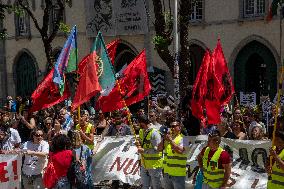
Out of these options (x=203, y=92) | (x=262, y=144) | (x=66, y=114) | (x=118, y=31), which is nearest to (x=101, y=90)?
→ (x=203, y=92)

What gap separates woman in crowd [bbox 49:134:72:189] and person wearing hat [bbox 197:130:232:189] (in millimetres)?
1998

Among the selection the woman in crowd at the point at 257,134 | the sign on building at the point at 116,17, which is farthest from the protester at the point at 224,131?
the sign on building at the point at 116,17

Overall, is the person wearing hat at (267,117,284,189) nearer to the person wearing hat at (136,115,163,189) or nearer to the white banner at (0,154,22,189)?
the person wearing hat at (136,115,163,189)

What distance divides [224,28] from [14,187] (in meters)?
15.4

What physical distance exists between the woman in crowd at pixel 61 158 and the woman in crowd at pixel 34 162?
1.54m

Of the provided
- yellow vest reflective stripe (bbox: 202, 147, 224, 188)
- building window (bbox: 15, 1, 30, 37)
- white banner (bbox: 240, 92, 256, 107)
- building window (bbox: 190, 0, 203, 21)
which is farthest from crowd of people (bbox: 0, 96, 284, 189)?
building window (bbox: 15, 1, 30, 37)

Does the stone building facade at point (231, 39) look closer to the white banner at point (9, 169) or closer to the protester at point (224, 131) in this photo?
the protester at point (224, 131)

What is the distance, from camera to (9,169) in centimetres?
855

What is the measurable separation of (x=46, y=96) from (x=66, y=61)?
0.87m

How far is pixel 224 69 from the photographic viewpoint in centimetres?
909

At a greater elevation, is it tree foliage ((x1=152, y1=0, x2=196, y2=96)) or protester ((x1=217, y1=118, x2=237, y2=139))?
tree foliage ((x1=152, y1=0, x2=196, y2=96))

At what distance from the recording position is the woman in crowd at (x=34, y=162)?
8258 mm

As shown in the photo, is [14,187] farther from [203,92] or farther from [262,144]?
[262,144]

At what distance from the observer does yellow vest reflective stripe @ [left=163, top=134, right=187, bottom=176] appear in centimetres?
791
